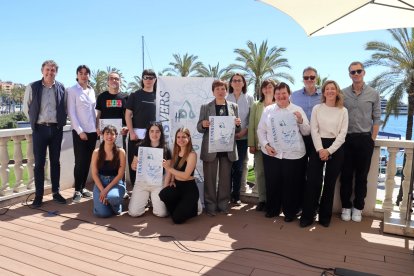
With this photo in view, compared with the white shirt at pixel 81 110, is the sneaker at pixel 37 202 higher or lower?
lower

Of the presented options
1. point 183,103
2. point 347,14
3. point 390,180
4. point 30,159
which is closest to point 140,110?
point 183,103

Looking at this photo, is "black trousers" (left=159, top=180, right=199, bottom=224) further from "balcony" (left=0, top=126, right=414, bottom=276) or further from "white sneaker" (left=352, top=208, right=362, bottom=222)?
"white sneaker" (left=352, top=208, right=362, bottom=222)

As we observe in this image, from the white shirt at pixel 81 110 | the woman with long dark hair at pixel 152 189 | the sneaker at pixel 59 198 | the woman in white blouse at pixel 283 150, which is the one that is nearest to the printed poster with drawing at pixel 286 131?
the woman in white blouse at pixel 283 150

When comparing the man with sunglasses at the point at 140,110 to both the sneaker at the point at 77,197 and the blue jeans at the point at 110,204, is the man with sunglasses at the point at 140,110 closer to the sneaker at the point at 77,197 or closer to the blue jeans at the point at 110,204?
the blue jeans at the point at 110,204

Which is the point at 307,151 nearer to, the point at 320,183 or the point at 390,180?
the point at 320,183

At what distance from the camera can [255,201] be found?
483cm

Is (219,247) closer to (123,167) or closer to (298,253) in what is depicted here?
(298,253)

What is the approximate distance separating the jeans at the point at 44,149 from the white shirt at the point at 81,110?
0.25 metres

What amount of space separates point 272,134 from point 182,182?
1275mm

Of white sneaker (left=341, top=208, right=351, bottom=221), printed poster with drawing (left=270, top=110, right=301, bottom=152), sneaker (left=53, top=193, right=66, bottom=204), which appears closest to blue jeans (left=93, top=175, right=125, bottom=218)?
sneaker (left=53, top=193, right=66, bottom=204)

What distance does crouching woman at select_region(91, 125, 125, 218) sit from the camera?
4148 mm

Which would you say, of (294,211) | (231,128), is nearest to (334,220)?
(294,211)

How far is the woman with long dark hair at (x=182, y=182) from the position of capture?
4.00m

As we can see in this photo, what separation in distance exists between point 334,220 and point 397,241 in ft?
2.40
